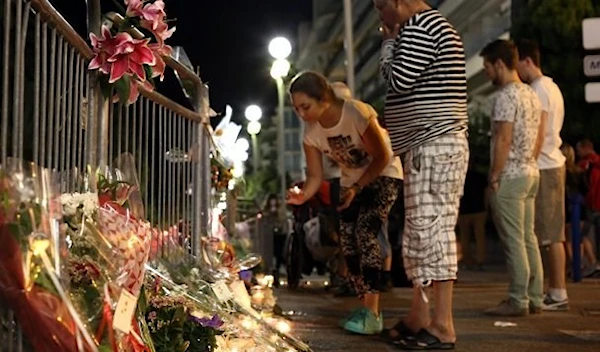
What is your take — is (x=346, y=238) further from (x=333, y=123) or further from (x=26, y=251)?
(x=26, y=251)

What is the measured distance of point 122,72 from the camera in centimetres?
391

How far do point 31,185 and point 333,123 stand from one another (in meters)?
4.19

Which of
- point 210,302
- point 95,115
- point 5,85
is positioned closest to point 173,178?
point 210,302

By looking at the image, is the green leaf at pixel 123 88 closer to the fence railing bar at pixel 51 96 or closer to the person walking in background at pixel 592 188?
the fence railing bar at pixel 51 96

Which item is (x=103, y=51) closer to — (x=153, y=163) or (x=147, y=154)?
(x=147, y=154)

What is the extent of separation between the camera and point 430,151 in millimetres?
5594

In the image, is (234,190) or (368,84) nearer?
(234,190)

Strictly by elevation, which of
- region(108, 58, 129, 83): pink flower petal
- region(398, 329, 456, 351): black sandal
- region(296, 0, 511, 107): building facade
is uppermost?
region(296, 0, 511, 107): building facade

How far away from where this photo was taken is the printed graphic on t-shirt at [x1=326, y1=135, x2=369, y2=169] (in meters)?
6.64

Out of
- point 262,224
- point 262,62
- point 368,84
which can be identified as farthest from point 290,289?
point 368,84

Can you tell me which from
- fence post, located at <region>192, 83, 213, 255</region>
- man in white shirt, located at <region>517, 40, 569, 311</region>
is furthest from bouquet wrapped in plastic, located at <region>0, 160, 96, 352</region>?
man in white shirt, located at <region>517, 40, 569, 311</region>

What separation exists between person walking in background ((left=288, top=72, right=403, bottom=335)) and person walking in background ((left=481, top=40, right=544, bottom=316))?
918 mm

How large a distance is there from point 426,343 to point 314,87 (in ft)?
6.30

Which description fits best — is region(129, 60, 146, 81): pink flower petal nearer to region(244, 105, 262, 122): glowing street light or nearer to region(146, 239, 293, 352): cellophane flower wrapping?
region(146, 239, 293, 352): cellophane flower wrapping
